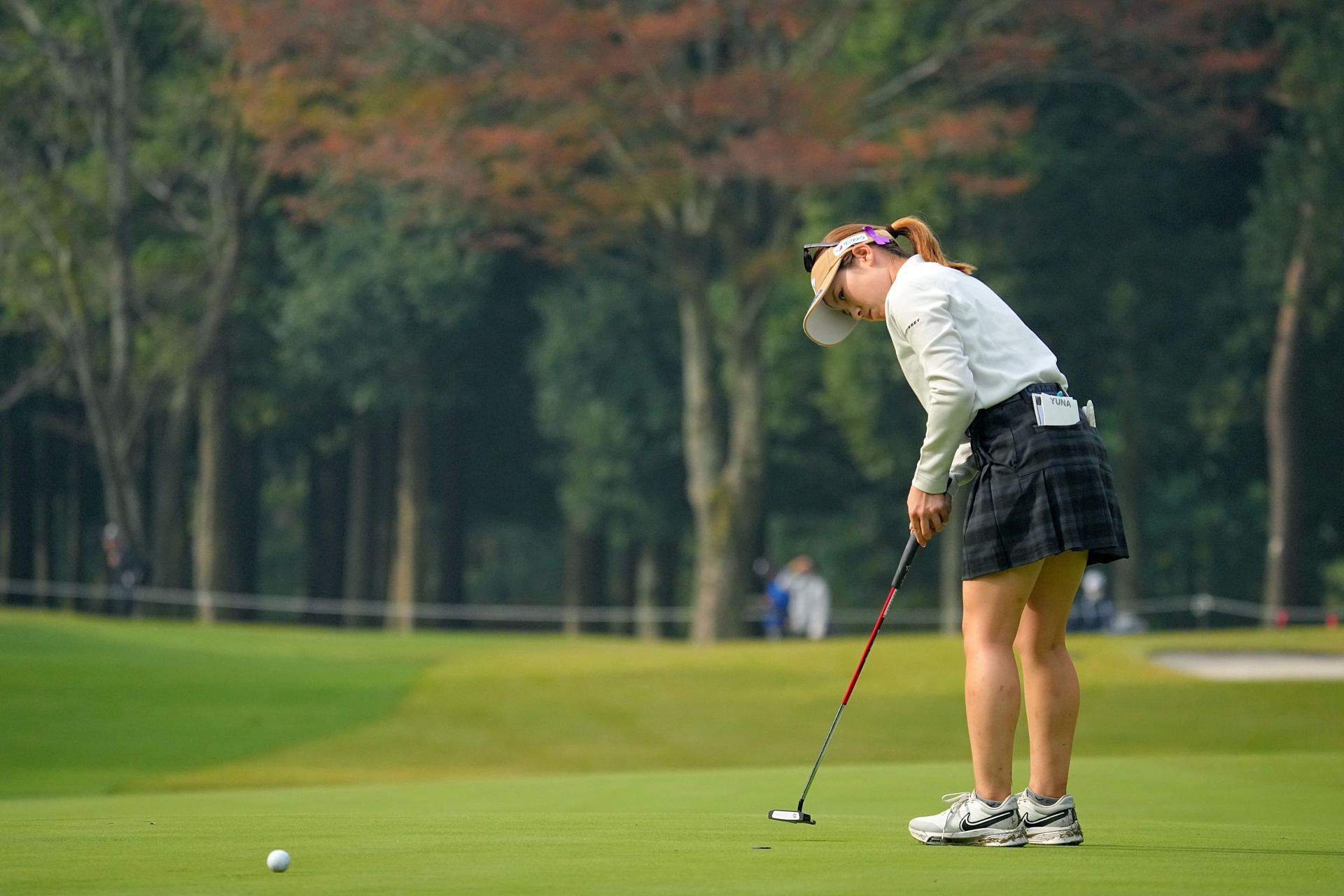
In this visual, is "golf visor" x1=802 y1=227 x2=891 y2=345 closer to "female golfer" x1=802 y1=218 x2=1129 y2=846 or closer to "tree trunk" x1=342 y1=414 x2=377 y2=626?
"female golfer" x1=802 y1=218 x2=1129 y2=846

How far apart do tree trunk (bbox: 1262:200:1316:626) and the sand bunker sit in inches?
382

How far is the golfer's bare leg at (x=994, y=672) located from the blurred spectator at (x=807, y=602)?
822 inches

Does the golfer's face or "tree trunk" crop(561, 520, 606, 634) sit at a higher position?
the golfer's face

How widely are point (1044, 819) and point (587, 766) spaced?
922 centimetres

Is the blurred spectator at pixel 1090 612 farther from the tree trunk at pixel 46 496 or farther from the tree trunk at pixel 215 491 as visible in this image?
the tree trunk at pixel 46 496

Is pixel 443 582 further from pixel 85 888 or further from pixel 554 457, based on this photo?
pixel 85 888

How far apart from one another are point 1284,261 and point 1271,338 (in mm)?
1719

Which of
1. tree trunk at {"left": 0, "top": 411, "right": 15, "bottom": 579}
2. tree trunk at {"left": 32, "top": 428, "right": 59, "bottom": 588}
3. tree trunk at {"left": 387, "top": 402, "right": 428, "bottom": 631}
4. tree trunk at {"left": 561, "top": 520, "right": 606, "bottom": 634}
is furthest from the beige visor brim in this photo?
tree trunk at {"left": 32, "top": 428, "right": 59, "bottom": 588}

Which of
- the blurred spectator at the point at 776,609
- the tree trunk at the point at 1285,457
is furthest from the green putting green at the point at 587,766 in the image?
the tree trunk at the point at 1285,457

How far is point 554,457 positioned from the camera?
35469mm

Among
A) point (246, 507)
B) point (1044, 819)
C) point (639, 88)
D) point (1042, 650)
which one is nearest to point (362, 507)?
point (246, 507)

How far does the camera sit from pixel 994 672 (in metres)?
5.59

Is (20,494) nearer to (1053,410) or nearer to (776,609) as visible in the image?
(776,609)

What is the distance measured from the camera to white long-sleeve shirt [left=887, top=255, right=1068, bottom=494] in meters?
5.53
